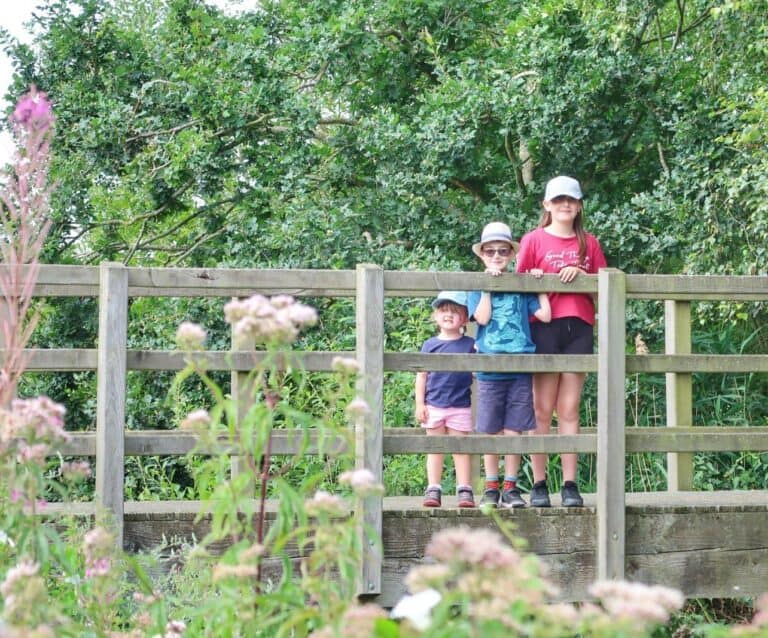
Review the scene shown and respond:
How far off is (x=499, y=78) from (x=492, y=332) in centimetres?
584

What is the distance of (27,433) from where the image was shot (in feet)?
7.97

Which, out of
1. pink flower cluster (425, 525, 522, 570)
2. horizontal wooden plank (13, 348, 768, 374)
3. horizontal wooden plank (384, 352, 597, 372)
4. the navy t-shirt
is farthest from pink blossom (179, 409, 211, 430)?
the navy t-shirt

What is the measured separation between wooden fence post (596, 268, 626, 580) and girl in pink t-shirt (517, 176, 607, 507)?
0.51 feet

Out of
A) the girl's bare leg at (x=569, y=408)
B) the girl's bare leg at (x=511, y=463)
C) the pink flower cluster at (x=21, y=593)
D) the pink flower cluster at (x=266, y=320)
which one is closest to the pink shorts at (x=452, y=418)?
the girl's bare leg at (x=511, y=463)

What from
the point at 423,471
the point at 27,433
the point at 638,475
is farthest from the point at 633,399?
the point at 27,433

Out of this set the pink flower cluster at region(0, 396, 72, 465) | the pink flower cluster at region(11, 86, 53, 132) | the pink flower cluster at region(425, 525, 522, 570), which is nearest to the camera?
the pink flower cluster at region(425, 525, 522, 570)

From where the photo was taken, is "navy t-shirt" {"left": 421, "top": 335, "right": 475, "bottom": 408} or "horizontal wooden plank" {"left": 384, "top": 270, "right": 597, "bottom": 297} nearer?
"horizontal wooden plank" {"left": 384, "top": 270, "right": 597, "bottom": 297}

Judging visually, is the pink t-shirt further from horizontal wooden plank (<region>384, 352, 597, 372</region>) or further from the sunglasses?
horizontal wooden plank (<region>384, 352, 597, 372</region>)

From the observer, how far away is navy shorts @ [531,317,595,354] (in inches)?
221

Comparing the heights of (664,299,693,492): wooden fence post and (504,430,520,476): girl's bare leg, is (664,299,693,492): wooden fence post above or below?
above

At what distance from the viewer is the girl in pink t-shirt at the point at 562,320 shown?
5.62 m

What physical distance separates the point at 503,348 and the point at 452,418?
431 mm

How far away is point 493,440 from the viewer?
5.29 metres

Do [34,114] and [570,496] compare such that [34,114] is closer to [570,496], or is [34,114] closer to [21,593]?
[21,593]
